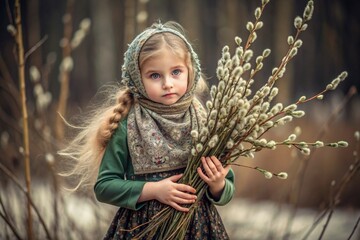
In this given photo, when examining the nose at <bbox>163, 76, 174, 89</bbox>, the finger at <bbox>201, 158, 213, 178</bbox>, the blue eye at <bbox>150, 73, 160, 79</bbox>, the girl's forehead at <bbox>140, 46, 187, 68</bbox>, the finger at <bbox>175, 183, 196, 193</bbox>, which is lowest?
the finger at <bbox>175, 183, 196, 193</bbox>

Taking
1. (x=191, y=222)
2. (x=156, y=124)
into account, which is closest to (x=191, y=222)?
(x=191, y=222)

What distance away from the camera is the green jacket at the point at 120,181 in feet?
5.43

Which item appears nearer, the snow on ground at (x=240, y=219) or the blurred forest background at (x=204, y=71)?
the blurred forest background at (x=204, y=71)

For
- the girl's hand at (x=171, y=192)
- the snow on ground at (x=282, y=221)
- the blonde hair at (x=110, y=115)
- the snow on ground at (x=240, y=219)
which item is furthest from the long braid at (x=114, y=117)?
the snow on ground at (x=282, y=221)

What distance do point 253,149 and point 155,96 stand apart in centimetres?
35

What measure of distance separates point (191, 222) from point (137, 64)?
0.54 metres

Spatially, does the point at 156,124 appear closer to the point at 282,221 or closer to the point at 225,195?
the point at 225,195

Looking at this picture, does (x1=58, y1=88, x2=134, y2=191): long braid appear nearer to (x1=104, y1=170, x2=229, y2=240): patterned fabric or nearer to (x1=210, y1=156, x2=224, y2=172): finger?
(x1=104, y1=170, x2=229, y2=240): patterned fabric

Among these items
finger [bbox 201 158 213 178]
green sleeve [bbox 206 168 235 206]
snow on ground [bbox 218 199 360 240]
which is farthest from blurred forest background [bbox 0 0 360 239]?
finger [bbox 201 158 213 178]

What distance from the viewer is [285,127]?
247 inches

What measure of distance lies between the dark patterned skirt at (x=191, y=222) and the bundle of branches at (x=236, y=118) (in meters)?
0.04

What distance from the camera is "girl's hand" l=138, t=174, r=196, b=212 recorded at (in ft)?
5.27

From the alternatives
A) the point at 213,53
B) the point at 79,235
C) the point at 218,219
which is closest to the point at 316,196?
the point at 79,235

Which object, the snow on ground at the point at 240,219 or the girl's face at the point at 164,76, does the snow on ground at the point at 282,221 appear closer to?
the snow on ground at the point at 240,219
